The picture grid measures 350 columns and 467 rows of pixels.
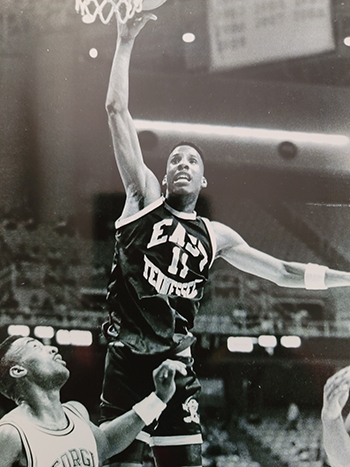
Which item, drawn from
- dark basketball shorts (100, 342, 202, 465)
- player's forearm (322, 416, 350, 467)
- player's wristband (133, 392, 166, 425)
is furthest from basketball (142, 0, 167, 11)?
player's forearm (322, 416, 350, 467)

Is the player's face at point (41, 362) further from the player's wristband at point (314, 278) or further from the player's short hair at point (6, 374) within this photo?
the player's wristband at point (314, 278)

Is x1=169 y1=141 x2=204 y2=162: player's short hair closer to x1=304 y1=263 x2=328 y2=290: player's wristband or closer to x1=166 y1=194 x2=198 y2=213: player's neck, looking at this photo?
x1=166 y1=194 x2=198 y2=213: player's neck

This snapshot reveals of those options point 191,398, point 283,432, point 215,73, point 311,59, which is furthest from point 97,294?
point 311,59

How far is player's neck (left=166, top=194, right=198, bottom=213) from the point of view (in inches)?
68.6

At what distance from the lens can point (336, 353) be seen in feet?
5.69

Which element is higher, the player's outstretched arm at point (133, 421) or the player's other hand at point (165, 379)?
the player's other hand at point (165, 379)

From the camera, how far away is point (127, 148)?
1.72 metres

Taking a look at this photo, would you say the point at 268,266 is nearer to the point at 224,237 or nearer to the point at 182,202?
the point at 224,237

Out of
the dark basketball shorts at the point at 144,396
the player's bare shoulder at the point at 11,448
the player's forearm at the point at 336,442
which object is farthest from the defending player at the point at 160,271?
the player's forearm at the point at 336,442

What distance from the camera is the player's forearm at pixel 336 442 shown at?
1.67m

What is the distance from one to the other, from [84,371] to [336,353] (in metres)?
0.92

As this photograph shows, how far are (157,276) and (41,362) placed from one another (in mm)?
503

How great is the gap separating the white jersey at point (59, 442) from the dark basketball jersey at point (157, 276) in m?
0.33

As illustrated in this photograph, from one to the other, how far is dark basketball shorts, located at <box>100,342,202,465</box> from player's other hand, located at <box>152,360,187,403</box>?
0.01 metres
